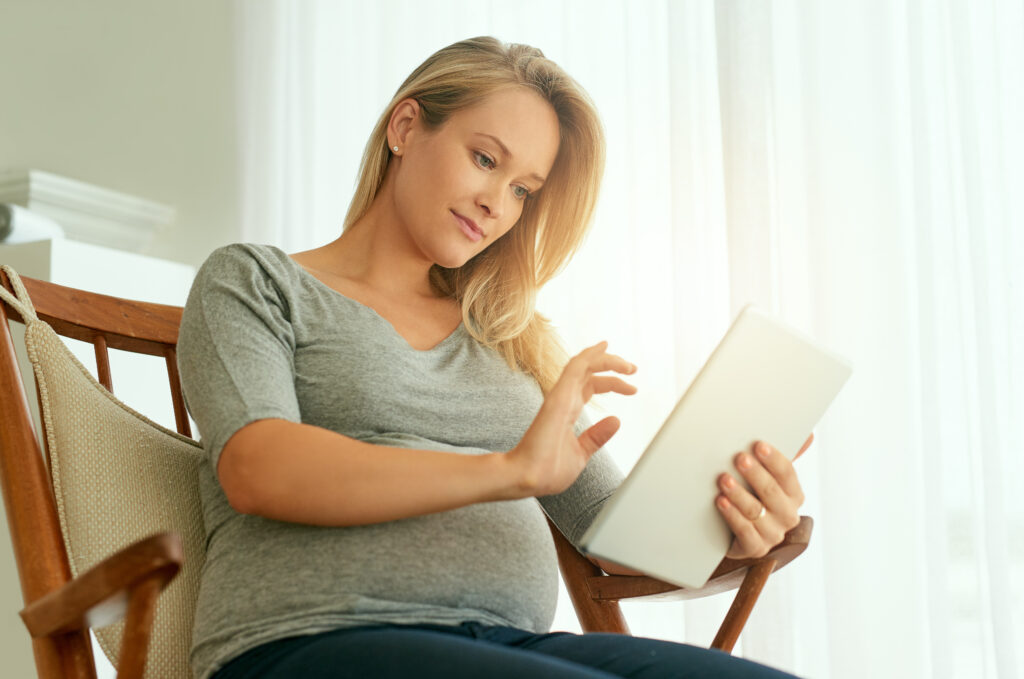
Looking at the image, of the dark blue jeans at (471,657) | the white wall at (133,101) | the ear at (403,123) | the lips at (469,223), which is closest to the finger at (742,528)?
the dark blue jeans at (471,657)

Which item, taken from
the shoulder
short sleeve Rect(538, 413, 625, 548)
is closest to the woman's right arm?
the shoulder

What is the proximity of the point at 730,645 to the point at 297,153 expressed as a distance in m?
1.62

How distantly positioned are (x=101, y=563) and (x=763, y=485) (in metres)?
0.58

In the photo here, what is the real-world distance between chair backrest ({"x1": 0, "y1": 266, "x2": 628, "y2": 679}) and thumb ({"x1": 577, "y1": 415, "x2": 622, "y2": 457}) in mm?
424

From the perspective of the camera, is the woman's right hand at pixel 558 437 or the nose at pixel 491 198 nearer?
the woman's right hand at pixel 558 437

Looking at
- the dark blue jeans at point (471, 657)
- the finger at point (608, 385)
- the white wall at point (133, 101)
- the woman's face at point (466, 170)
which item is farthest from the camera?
the white wall at point (133, 101)

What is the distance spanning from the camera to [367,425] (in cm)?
94

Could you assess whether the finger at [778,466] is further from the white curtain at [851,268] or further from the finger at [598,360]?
the white curtain at [851,268]

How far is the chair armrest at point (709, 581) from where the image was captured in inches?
38.2

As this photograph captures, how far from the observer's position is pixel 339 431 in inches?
36.9

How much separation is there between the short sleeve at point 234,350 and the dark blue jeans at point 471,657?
0.18m

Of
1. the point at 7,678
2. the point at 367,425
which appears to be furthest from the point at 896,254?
the point at 7,678

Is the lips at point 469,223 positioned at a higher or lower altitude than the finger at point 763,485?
higher

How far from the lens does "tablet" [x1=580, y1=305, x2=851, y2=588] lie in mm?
813
